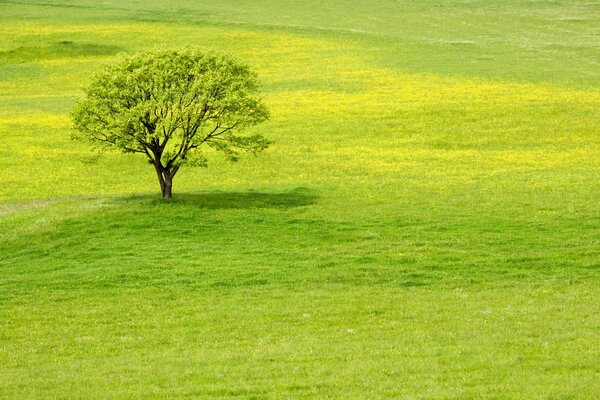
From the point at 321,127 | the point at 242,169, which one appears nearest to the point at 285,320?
the point at 242,169

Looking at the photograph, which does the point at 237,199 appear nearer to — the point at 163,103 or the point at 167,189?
the point at 167,189

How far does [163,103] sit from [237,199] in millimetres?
6316

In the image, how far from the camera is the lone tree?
44.7 metres

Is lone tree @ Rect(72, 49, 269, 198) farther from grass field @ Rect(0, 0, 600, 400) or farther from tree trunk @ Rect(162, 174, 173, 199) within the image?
grass field @ Rect(0, 0, 600, 400)

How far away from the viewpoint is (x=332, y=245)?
38781mm

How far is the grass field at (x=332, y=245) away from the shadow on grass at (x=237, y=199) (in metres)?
0.23

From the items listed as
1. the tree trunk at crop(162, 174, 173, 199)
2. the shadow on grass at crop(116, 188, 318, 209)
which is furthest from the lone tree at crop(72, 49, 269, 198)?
the shadow on grass at crop(116, 188, 318, 209)

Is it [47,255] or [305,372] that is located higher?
[305,372]

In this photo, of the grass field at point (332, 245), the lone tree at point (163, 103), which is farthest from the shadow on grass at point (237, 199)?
the lone tree at point (163, 103)

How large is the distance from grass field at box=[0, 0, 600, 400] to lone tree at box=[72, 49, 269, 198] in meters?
3.13

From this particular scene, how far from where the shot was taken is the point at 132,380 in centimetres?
2161

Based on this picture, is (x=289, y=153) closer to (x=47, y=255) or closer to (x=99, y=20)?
(x=47, y=255)

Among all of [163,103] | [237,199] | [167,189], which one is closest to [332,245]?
Result: [237,199]

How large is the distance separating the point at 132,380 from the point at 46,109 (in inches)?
2289
